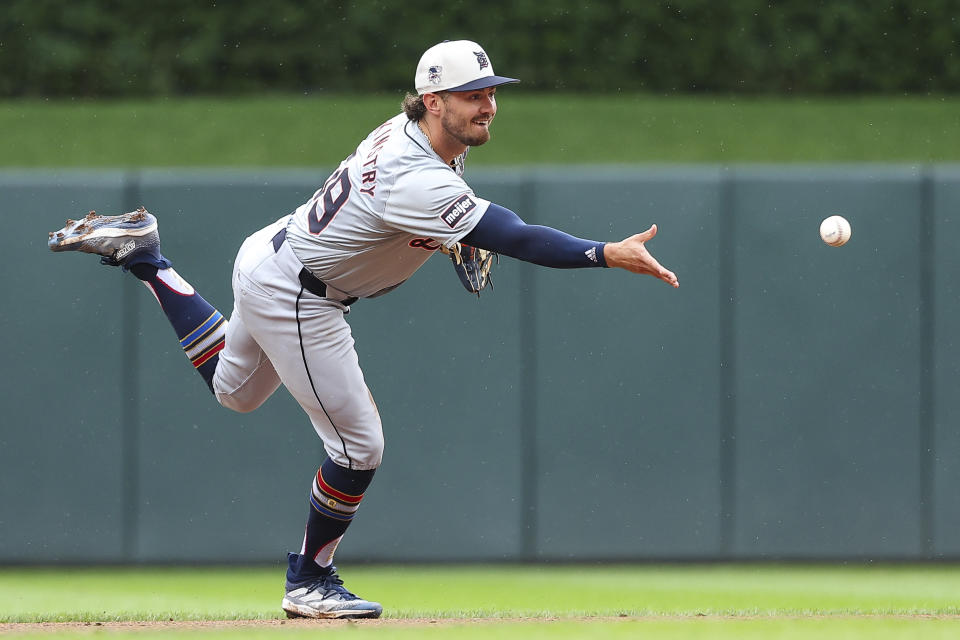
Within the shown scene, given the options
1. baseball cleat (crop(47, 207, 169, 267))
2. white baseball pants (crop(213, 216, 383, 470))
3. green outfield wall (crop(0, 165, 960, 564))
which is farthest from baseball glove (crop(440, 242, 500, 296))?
green outfield wall (crop(0, 165, 960, 564))

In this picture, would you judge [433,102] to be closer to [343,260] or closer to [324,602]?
[343,260]

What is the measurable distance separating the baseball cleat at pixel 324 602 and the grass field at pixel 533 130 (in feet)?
18.0

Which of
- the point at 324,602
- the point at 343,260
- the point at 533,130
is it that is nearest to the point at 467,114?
the point at 343,260

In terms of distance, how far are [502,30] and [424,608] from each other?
22.3 ft

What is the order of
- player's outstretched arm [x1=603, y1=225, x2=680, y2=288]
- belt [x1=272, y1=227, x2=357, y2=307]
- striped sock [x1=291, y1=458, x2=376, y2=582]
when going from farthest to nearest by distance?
striped sock [x1=291, y1=458, x2=376, y2=582] → belt [x1=272, y1=227, x2=357, y2=307] → player's outstretched arm [x1=603, y1=225, x2=680, y2=288]

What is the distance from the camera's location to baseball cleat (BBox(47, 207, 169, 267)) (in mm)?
5641

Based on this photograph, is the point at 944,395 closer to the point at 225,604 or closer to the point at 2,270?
the point at 225,604

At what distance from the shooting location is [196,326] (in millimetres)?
5613

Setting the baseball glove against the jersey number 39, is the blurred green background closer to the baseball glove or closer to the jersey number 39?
the baseball glove

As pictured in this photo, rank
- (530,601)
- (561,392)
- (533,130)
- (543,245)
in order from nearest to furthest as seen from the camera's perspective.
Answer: (543,245) → (530,601) → (561,392) → (533,130)

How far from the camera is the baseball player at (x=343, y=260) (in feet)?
15.2

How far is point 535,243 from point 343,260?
0.78 metres

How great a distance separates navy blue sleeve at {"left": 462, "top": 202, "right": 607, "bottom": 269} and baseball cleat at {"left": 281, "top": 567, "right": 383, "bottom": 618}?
151 cm

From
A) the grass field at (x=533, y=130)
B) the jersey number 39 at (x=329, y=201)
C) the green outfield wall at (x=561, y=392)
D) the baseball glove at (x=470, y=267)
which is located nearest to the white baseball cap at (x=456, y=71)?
the jersey number 39 at (x=329, y=201)
